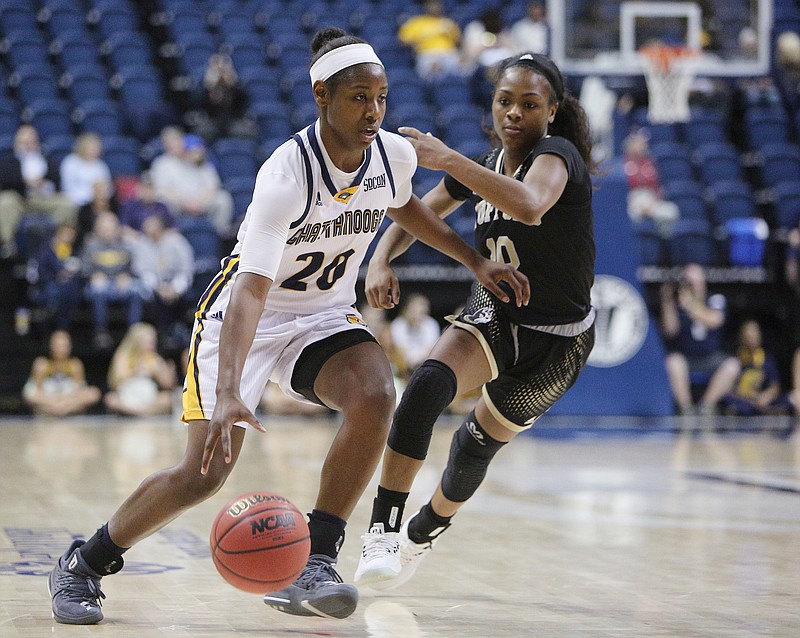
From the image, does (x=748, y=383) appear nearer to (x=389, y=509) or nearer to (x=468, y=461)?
(x=468, y=461)

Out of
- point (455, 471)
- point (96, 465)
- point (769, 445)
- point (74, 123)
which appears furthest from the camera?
point (74, 123)

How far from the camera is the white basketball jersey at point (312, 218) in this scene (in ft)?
12.7

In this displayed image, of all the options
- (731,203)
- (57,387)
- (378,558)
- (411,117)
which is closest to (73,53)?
(411,117)

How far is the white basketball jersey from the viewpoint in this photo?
3.87 meters

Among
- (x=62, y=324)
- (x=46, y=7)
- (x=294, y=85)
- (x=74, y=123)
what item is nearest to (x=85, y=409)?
(x=62, y=324)

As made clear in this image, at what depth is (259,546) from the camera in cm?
378

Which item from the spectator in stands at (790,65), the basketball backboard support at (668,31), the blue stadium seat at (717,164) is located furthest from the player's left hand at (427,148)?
the spectator in stands at (790,65)

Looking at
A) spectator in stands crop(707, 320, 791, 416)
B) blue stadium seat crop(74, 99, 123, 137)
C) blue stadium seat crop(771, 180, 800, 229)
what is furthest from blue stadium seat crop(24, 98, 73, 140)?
blue stadium seat crop(771, 180, 800, 229)

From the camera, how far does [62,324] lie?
12617 mm

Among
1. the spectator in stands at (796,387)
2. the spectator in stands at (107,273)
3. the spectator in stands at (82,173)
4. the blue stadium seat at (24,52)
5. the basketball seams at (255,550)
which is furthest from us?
the blue stadium seat at (24,52)

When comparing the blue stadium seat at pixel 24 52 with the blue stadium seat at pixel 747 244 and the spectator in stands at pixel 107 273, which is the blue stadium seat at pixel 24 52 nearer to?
the spectator in stands at pixel 107 273

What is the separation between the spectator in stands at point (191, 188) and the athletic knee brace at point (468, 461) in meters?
9.11

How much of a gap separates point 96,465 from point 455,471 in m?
4.47

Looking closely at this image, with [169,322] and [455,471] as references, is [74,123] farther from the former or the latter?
[455,471]
